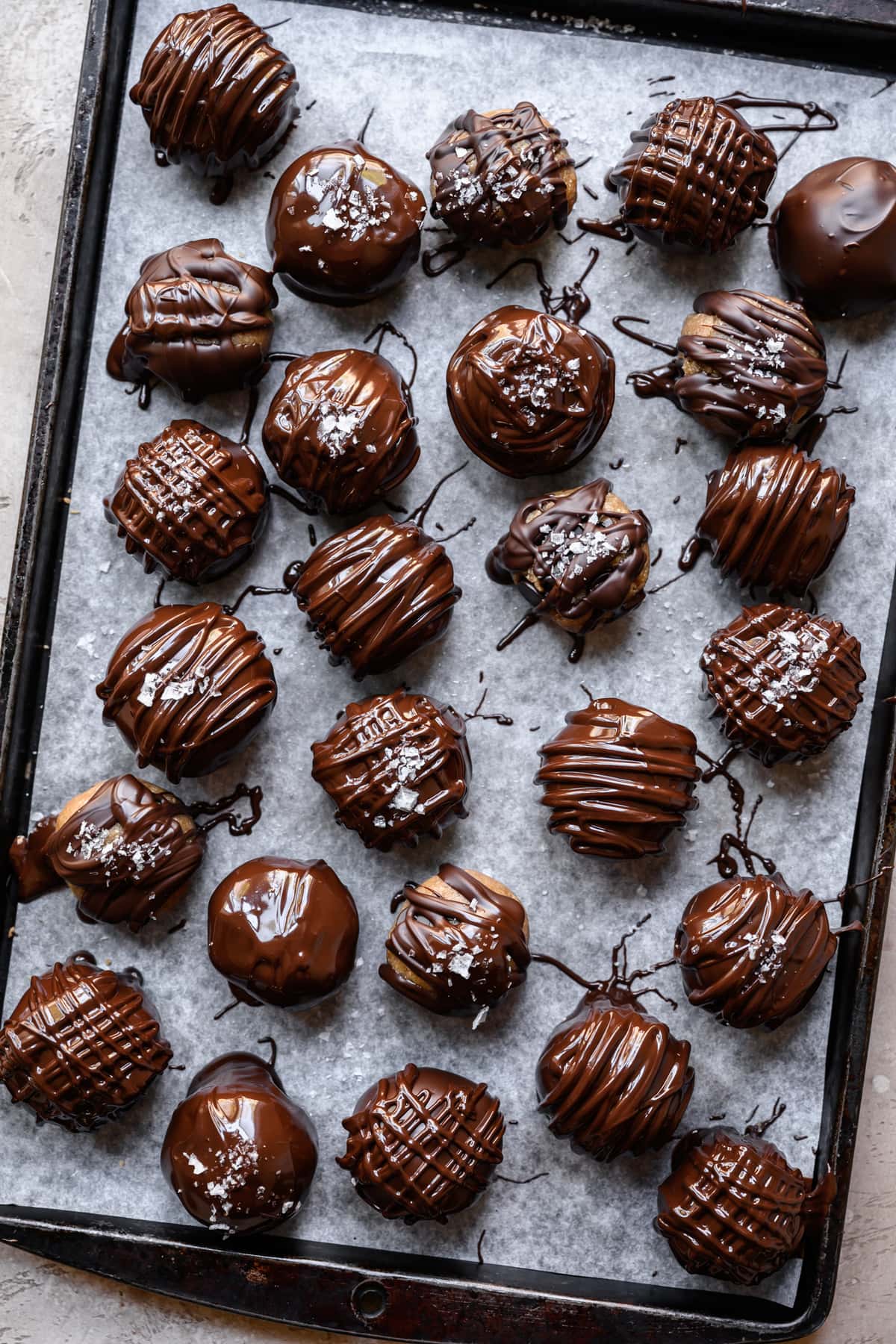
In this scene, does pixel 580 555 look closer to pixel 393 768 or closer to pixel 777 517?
pixel 777 517

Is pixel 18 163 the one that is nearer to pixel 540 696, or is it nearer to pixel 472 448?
A: pixel 472 448

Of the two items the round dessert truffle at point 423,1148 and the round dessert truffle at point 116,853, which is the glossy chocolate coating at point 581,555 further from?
the round dessert truffle at point 423,1148

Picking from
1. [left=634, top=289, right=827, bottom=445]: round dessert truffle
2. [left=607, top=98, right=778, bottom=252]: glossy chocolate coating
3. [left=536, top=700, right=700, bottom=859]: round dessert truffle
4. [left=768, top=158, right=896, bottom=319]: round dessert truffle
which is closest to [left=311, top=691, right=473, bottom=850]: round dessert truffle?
[left=536, top=700, right=700, bottom=859]: round dessert truffle

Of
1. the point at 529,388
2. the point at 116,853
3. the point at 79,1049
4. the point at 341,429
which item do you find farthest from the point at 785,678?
the point at 79,1049

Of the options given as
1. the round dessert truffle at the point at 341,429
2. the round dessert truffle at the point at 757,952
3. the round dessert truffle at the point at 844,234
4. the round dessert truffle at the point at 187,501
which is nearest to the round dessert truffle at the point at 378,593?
the round dessert truffle at the point at 341,429

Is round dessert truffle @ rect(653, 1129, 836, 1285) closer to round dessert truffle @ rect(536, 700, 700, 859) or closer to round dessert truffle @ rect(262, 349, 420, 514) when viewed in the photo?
round dessert truffle @ rect(536, 700, 700, 859)

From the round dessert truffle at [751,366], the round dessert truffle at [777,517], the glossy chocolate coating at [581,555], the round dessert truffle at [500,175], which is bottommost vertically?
the glossy chocolate coating at [581,555]

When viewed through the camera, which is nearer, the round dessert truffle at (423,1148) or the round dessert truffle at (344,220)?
the round dessert truffle at (423,1148)
